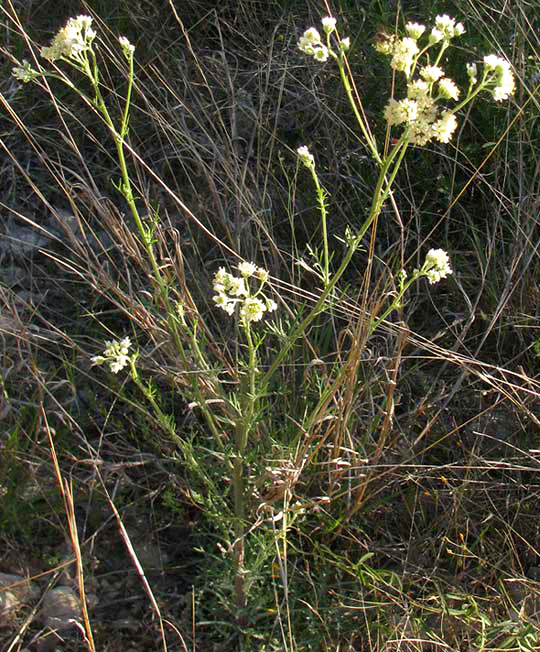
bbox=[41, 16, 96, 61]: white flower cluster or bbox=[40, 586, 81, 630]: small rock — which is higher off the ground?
bbox=[41, 16, 96, 61]: white flower cluster

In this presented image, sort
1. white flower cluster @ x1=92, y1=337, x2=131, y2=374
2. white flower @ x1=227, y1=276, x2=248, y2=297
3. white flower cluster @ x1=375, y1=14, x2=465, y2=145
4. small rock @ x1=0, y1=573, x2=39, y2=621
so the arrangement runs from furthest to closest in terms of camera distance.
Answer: small rock @ x1=0, y1=573, x2=39, y2=621
white flower cluster @ x1=92, y1=337, x2=131, y2=374
white flower @ x1=227, y1=276, x2=248, y2=297
white flower cluster @ x1=375, y1=14, x2=465, y2=145

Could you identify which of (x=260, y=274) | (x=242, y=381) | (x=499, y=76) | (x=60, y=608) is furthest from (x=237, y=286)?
(x=60, y=608)

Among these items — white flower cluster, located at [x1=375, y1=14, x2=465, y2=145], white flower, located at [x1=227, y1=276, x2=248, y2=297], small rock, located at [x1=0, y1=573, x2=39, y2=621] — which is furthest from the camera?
small rock, located at [x1=0, y1=573, x2=39, y2=621]

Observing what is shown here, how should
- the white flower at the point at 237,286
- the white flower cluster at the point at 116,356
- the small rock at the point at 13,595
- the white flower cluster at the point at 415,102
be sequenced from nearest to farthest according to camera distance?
the white flower cluster at the point at 415,102 < the white flower at the point at 237,286 < the white flower cluster at the point at 116,356 < the small rock at the point at 13,595

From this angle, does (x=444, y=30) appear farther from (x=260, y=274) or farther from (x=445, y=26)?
(x=260, y=274)

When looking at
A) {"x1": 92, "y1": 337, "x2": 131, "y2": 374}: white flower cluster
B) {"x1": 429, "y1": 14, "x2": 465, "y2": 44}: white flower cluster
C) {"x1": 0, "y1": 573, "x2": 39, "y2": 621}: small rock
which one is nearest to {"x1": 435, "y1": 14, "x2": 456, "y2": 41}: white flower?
{"x1": 429, "y1": 14, "x2": 465, "y2": 44}: white flower cluster

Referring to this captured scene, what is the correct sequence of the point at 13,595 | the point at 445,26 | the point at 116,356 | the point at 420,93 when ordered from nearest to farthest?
1. the point at 420,93
2. the point at 445,26
3. the point at 116,356
4. the point at 13,595

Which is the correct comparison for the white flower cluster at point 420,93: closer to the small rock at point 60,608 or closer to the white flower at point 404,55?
the white flower at point 404,55

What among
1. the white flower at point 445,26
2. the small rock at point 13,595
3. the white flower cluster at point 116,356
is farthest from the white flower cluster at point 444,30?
the small rock at point 13,595

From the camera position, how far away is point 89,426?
2594mm

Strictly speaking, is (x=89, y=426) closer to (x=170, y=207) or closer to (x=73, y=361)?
(x=73, y=361)

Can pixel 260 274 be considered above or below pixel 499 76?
below

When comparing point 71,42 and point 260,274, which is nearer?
point 71,42

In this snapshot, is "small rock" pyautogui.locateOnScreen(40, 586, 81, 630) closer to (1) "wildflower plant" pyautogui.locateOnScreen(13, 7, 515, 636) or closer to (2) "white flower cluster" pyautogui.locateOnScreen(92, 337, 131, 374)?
(1) "wildflower plant" pyautogui.locateOnScreen(13, 7, 515, 636)
